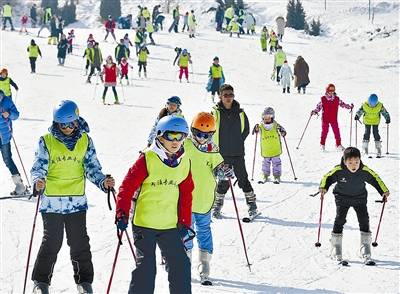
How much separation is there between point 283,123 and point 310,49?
67.4ft

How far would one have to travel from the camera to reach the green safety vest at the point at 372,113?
12836mm

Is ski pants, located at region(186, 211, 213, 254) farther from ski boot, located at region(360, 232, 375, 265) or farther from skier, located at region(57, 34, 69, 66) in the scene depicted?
skier, located at region(57, 34, 69, 66)

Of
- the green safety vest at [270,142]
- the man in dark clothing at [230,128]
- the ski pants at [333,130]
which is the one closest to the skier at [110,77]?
the ski pants at [333,130]

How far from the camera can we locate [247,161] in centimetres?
1278

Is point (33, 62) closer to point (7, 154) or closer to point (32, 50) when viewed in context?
point (32, 50)

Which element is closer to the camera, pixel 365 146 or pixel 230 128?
pixel 230 128

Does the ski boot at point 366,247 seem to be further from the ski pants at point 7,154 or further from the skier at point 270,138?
the ski pants at point 7,154

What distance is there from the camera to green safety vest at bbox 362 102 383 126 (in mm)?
12836

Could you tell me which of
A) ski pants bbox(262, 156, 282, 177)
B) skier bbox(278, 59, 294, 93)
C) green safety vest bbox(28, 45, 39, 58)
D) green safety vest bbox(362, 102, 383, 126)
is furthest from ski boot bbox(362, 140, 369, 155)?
green safety vest bbox(28, 45, 39, 58)

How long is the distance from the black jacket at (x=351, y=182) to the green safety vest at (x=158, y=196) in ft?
8.10

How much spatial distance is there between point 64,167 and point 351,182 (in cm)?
315

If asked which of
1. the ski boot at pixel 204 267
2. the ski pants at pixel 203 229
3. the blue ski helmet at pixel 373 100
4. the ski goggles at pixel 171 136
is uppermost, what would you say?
the blue ski helmet at pixel 373 100

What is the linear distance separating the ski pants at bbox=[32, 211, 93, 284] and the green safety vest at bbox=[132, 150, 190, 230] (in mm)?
754

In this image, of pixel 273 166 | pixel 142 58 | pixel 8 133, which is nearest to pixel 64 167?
pixel 8 133
